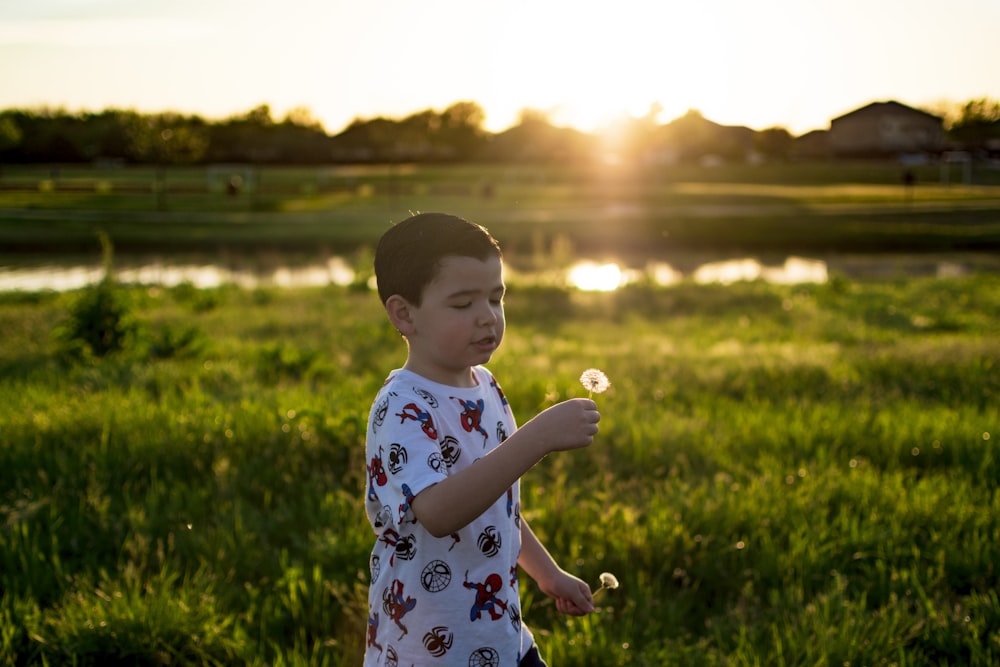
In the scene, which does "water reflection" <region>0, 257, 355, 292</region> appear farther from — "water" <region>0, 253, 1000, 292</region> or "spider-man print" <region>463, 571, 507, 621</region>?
"spider-man print" <region>463, 571, 507, 621</region>

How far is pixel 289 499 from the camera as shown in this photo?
14.3ft

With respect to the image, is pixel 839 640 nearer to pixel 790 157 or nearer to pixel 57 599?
pixel 57 599

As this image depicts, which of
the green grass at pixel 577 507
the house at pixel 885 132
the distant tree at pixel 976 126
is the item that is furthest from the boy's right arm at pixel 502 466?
the distant tree at pixel 976 126

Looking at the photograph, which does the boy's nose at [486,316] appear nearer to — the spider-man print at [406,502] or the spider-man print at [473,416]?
the spider-man print at [473,416]

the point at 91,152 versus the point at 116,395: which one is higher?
the point at 91,152

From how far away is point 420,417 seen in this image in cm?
182

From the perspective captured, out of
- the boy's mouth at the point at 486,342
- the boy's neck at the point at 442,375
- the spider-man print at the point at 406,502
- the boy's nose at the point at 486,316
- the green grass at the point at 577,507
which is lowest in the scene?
the green grass at the point at 577,507

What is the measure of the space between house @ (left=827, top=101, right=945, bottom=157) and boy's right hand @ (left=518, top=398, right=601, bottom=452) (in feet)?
187

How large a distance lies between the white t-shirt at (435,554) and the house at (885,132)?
57.0 m

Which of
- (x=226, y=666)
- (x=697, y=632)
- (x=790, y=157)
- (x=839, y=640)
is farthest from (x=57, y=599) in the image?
(x=790, y=157)

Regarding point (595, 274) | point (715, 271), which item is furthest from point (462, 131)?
point (595, 274)

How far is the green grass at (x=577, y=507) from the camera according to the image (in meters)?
3.04

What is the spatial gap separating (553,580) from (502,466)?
0.71 metres

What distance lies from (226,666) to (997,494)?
3.85 metres
